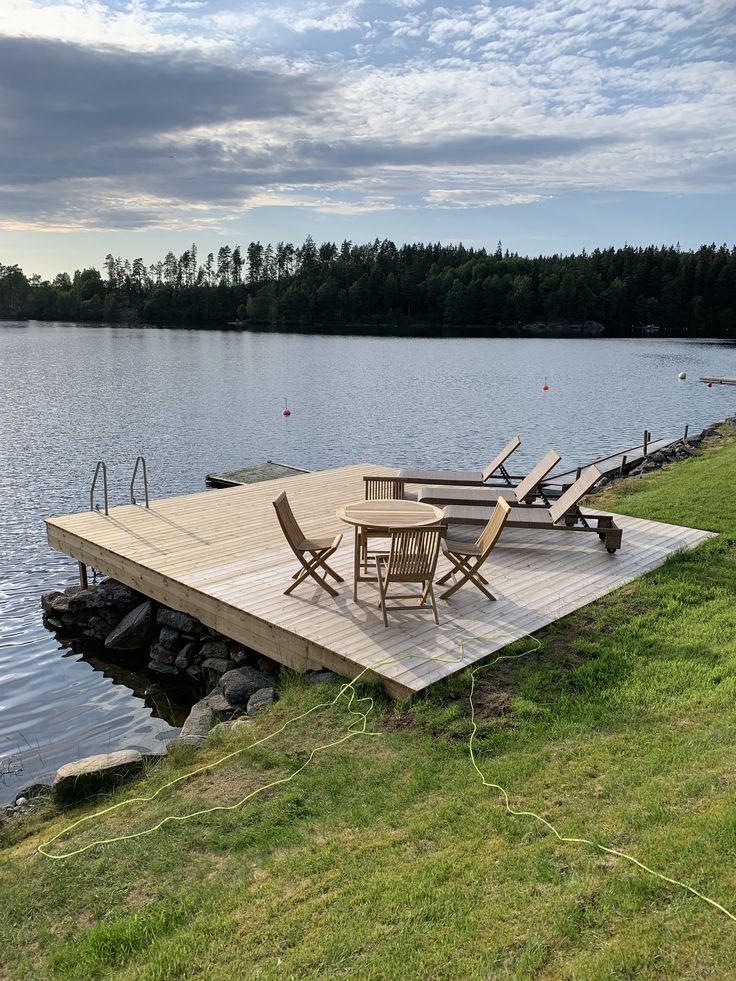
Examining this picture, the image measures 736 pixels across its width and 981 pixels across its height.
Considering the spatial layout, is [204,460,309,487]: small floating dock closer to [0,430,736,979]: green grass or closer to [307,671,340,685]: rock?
[307,671,340,685]: rock

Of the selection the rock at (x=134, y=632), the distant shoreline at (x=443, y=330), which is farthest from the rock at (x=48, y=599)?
the distant shoreline at (x=443, y=330)

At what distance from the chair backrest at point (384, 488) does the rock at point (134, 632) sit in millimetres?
3480

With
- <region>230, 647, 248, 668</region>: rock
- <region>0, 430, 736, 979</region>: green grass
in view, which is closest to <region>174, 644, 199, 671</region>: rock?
<region>230, 647, 248, 668</region>: rock

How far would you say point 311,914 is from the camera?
3443mm

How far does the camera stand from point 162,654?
925 centimetres

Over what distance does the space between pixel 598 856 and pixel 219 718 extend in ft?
13.1

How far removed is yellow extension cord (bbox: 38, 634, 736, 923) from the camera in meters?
3.58

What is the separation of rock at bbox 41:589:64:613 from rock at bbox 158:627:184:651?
2576 millimetres

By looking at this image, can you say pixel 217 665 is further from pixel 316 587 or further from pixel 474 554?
pixel 474 554

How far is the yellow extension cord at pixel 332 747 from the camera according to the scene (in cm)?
358

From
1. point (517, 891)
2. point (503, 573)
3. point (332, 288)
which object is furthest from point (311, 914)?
point (332, 288)

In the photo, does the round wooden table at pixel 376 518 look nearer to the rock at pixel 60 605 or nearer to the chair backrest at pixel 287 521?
the chair backrest at pixel 287 521

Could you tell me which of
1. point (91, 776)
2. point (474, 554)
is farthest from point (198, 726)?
point (474, 554)

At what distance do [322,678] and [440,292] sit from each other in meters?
108
